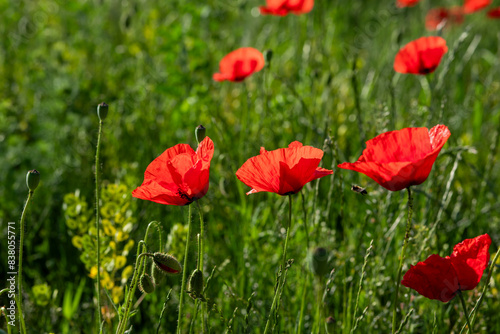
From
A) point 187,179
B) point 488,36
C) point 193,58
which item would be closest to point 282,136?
point 193,58

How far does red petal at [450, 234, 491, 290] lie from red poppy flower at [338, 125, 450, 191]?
154mm

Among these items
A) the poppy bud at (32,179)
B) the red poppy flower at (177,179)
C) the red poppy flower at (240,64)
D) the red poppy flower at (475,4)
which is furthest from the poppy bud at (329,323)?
the red poppy flower at (475,4)

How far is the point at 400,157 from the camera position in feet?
2.87

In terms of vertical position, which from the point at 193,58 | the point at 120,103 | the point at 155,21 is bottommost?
the point at 120,103

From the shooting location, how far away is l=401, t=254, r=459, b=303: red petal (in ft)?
2.89

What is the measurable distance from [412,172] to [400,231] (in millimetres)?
765

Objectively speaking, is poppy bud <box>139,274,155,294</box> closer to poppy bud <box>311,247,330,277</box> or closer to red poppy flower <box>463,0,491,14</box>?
poppy bud <box>311,247,330,277</box>

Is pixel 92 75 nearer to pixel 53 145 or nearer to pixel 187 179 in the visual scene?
pixel 53 145

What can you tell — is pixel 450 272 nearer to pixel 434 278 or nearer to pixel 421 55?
pixel 434 278

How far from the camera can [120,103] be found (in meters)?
2.18

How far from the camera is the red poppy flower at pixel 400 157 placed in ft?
2.69

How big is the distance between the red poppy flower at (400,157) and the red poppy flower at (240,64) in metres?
0.96

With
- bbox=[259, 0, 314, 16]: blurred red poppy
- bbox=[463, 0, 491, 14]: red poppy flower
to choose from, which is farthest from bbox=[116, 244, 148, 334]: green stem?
bbox=[463, 0, 491, 14]: red poppy flower

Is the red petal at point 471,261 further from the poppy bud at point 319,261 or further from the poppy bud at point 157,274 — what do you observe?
the poppy bud at point 157,274
